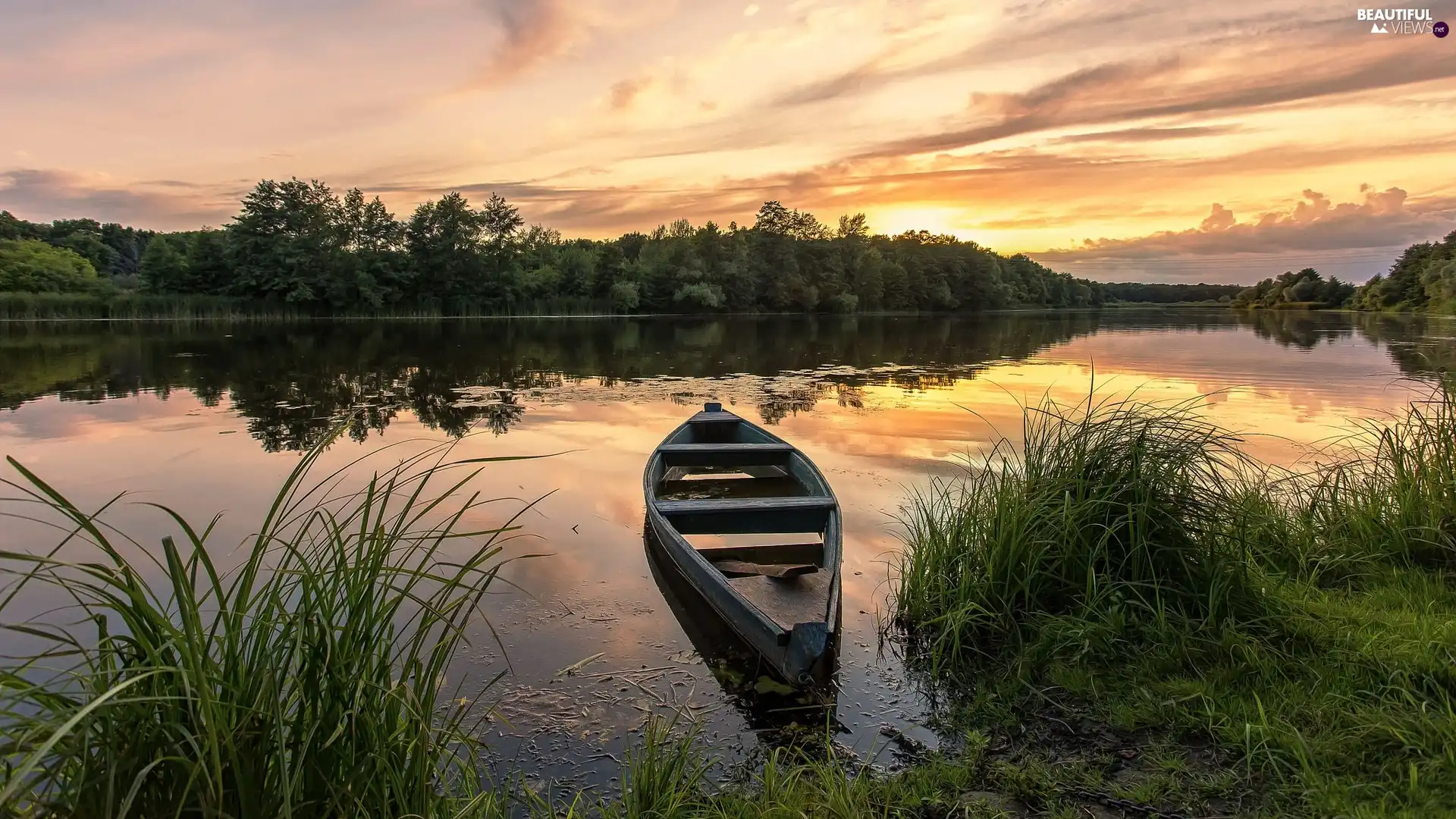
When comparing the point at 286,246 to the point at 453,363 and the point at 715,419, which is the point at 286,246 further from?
the point at 715,419

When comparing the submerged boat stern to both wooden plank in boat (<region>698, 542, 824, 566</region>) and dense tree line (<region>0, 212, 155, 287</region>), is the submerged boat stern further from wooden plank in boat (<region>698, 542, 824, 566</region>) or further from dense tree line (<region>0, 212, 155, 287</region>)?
dense tree line (<region>0, 212, 155, 287</region>)

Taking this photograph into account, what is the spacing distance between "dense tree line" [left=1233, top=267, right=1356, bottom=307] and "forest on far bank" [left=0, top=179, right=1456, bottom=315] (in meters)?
0.17

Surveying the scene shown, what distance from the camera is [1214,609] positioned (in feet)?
12.8

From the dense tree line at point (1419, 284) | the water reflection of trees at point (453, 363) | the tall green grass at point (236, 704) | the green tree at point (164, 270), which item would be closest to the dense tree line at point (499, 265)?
the green tree at point (164, 270)

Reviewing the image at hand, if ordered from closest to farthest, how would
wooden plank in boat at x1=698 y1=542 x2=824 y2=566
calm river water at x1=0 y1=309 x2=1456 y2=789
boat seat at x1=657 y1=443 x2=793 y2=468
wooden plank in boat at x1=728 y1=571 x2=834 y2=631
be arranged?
calm river water at x1=0 y1=309 x2=1456 y2=789 → wooden plank in boat at x1=728 y1=571 x2=834 y2=631 → wooden plank in boat at x1=698 y1=542 x2=824 y2=566 → boat seat at x1=657 y1=443 x2=793 y2=468

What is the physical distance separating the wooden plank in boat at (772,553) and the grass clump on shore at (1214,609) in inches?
42.2

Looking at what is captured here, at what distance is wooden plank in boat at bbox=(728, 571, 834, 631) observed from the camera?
4.32 m

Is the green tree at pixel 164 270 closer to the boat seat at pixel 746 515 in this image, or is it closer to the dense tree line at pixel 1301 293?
the boat seat at pixel 746 515

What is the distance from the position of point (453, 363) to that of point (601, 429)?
1109 centimetres

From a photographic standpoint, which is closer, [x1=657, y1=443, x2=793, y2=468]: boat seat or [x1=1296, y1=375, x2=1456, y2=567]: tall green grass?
[x1=1296, y1=375, x2=1456, y2=567]: tall green grass

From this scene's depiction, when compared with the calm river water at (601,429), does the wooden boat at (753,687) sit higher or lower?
lower

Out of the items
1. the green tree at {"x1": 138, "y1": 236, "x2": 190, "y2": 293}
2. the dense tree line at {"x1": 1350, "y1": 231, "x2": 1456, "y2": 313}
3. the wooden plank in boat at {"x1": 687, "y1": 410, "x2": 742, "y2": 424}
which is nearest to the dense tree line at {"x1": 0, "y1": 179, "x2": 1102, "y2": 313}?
the green tree at {"x1": 138, "y1": 236, "x2": 190, "y2": 293}

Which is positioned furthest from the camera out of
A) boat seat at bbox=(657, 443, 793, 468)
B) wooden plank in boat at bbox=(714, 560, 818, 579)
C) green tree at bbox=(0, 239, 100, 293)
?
green tree at bbox=(0, 239, 100, 293)

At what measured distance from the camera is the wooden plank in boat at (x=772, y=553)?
20.5ft
